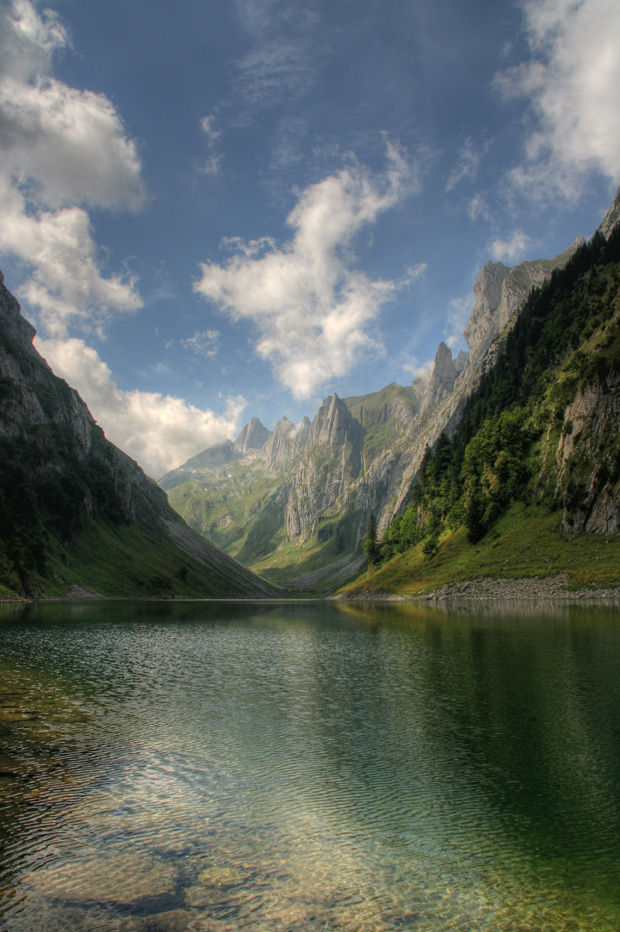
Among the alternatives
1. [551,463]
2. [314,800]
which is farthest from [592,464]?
[314,800]

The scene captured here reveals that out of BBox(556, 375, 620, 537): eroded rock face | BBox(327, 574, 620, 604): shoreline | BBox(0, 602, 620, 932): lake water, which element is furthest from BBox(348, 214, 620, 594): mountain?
BBox(0, 602, 620, 932): lake water

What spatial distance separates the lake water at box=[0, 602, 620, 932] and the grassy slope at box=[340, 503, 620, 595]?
230ft

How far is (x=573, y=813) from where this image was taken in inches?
708

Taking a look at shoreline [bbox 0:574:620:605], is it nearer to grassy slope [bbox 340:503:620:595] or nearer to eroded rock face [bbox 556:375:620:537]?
grassy slope [bbox 340:503:620:595]

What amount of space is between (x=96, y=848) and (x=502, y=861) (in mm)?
12960

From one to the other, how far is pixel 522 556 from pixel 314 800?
12011cm

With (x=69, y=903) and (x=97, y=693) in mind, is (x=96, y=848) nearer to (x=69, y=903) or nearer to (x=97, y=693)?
(x=69, y=903)

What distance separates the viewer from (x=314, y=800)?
64.0 feet

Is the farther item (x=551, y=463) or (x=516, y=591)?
(x=551, y=463)

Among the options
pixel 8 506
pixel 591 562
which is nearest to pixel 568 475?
pixel 591 562

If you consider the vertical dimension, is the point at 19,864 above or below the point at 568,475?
below

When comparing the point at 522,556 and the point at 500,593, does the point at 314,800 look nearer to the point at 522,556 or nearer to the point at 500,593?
the point at 500,593

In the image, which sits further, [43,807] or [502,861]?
[43,807]

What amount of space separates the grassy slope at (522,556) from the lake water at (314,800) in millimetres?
70096
